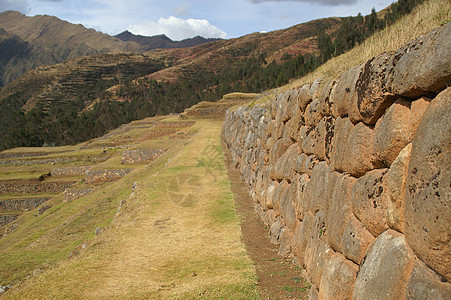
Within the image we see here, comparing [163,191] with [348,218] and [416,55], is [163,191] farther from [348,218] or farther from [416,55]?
[416,55]

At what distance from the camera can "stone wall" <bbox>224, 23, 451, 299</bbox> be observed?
272cm

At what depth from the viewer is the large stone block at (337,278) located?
4086 mm

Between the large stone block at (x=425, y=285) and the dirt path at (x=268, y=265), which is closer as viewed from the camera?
the large stone block at (x=425, y=285)

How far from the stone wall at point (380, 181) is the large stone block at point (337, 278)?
0.04ft

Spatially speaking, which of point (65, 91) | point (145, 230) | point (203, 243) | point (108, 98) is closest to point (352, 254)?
point (203, 243)

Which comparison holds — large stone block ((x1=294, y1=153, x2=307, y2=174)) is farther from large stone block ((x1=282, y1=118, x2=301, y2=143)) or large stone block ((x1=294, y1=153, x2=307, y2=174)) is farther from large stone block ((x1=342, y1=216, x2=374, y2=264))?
large stone block ((x1=342, y1=216, x2=374, y2=264))

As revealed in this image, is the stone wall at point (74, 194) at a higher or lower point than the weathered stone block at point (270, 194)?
lower

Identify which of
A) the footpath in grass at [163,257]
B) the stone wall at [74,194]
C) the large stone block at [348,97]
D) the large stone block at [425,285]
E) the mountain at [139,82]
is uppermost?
the mountain at [139,82]

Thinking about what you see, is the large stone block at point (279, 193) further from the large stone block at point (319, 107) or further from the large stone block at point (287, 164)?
the large stone block at point (319, 107)

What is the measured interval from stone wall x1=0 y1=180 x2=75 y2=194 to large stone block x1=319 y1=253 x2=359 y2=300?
32.4 m

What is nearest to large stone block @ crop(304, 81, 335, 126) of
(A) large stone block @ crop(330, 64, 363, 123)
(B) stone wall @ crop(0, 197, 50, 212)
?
(A) large stone block @ crop(330, 64, 363, 123)

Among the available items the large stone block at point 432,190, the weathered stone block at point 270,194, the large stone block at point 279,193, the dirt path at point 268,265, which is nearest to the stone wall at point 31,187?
the dirt path at point 268,265

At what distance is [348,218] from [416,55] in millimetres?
2132

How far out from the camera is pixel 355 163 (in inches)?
171
